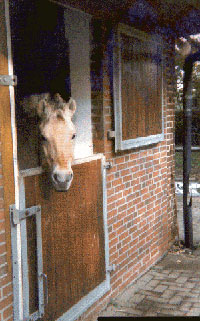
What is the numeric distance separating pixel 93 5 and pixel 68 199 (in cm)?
191

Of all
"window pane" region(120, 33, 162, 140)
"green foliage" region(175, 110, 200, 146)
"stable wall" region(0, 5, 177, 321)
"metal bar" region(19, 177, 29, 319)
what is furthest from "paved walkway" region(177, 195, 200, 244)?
"green foliage" region(175, 110, 200, 146)

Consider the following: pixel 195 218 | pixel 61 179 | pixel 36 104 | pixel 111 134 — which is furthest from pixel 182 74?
pixel 61 179

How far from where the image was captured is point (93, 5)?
3834 mm

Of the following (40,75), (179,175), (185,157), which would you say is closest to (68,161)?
(40,75)

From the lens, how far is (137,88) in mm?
4824

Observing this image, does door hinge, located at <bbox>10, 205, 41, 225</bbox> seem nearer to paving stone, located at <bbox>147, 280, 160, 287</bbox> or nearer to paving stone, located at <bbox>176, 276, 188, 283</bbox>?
paving stone, located at <bbox>147, 280, 160, 287</bbox>

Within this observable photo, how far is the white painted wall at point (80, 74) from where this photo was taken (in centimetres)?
407

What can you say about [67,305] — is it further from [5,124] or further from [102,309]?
[5,124]

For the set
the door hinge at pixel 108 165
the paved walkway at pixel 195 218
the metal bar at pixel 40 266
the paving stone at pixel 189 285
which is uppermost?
the door hinge at pixel 108 165

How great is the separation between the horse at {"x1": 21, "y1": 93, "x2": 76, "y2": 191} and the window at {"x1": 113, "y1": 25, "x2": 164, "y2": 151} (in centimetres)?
137

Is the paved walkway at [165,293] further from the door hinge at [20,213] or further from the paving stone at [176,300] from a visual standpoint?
the door hinge at [20,213]

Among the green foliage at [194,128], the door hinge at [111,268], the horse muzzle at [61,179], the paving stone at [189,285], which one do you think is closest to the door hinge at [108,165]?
the door hinge at [111,268]

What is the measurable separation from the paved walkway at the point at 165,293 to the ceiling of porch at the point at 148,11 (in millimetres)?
3170

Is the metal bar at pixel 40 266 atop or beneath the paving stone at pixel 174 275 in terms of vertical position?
atop
